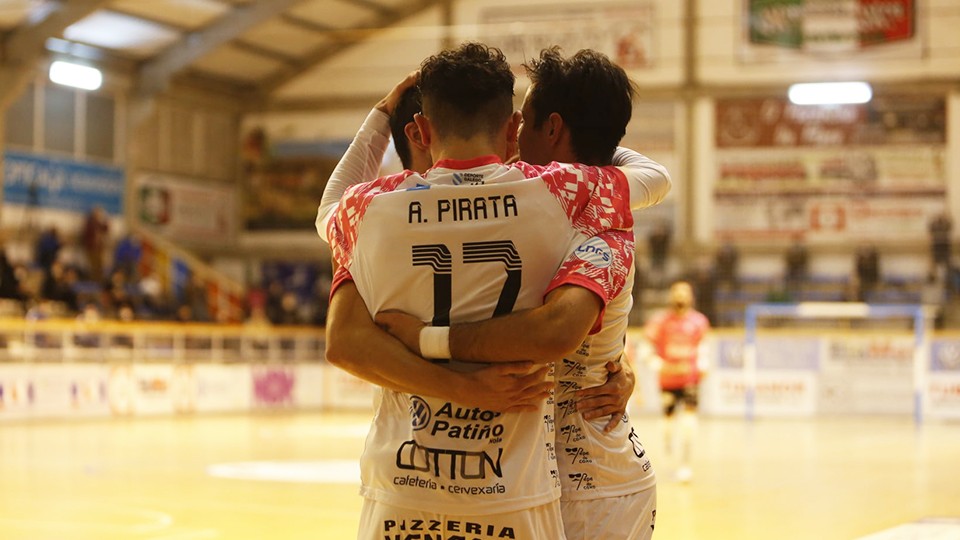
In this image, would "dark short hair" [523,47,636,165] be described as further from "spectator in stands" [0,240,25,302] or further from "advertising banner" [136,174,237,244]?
"advertising banner" [136,174,237,244]

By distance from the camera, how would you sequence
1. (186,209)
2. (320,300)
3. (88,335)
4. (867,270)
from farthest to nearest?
(186,209) → (320,300) → (867,270) → (88,335)

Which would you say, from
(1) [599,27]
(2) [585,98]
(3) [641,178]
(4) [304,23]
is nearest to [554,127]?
(2) [585,98]

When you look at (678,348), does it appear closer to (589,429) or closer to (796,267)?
(589,429)

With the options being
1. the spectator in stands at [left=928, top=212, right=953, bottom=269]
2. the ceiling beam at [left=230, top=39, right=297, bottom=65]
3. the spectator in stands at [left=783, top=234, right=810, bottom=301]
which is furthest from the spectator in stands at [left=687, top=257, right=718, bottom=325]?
the ceiling beam at [left=230, top=39, right=297, bottom=65]

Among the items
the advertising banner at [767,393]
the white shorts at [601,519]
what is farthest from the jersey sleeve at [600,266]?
the advertising banner at [767,393]

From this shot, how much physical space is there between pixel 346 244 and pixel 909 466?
12185 millimetres

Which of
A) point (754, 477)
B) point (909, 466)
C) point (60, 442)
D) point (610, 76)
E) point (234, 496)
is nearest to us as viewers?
point (610, 76)

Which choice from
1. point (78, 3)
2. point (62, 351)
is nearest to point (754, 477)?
point (62, 351)

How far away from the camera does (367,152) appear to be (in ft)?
9.73

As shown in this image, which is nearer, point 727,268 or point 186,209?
point 727,268

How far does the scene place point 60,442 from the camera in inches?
617

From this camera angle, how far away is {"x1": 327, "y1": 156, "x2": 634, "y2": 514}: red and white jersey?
8.00 feet

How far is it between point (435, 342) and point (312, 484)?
356 inches

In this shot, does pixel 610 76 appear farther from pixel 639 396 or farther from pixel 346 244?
pixel 639 396
